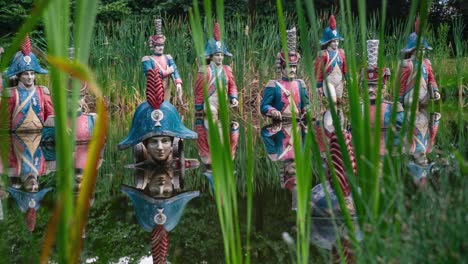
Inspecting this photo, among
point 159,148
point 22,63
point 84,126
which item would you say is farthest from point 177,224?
point 22,63

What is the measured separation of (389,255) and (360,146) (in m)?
0.31

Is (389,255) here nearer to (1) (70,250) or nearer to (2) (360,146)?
(2) (360,146)

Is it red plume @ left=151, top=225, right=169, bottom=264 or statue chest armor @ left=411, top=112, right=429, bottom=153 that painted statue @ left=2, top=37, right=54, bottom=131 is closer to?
statue chest armor @ left=411, top=112, right=429, bottom=153

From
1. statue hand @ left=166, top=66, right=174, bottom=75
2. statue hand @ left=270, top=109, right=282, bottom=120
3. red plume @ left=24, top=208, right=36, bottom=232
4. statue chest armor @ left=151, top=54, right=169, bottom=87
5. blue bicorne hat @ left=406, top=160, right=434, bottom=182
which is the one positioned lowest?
red plume @ left=24, top=208, right=36, bottom=232

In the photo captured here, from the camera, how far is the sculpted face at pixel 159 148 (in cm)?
391

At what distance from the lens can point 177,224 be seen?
251 centimetres

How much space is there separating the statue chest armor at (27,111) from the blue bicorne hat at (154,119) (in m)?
1.50

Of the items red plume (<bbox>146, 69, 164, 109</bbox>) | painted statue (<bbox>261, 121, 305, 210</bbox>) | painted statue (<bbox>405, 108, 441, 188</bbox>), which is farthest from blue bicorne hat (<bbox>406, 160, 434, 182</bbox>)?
red plume (<bbox>146, 69, 164, 109</bbox>)

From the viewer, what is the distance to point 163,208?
280cm

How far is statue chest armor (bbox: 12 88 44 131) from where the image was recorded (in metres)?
5.29

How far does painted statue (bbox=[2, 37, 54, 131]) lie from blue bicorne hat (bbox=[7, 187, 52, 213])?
2085mm

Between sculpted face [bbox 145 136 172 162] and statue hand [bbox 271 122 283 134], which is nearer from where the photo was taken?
sculpted face [bbox 145 136 172 162]

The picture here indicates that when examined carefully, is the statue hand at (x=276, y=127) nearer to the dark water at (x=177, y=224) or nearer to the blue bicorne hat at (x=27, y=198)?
the dark water at (x=177, y=224)

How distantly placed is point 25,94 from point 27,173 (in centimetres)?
167
